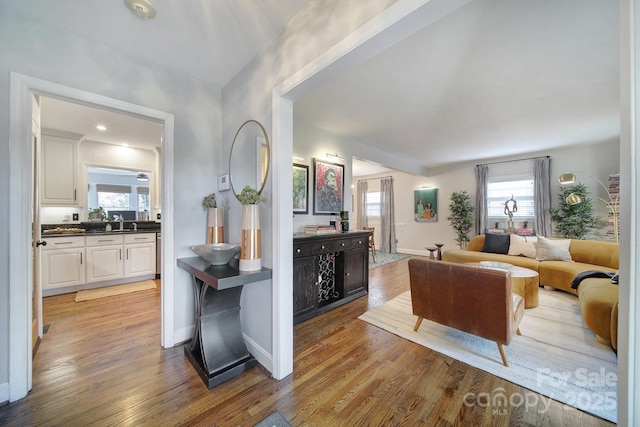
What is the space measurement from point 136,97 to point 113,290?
3.16 m

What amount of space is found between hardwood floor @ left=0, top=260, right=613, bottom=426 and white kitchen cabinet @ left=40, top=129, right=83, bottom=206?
2401 mm

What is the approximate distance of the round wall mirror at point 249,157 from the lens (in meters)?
1.95

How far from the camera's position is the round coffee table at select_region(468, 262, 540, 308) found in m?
2.84

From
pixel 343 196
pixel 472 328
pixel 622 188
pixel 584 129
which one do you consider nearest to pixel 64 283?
pixel 343 196

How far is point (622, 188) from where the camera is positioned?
73 centimetres

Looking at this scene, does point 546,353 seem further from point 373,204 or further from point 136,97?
point 373,204

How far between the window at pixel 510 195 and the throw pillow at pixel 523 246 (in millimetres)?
1715

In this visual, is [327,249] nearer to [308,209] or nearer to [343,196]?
[308,209]

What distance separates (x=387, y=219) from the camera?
7.66 m

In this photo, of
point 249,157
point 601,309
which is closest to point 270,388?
point 249,157

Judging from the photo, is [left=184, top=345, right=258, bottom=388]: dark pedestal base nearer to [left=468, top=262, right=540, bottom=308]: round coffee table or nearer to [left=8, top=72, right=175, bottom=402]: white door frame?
[left=8, top=72, right=175, bottom=402]: white door frame

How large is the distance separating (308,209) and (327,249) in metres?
0.84

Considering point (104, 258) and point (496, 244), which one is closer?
point (104, 258)

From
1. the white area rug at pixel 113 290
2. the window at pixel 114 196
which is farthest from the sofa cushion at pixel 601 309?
the window at pixel 114 196
